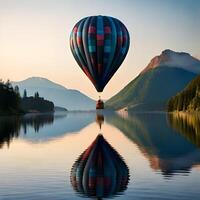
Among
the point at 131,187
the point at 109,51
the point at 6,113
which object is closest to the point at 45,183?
the point at 131,187

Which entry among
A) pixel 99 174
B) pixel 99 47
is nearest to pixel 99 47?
pixel 99 47

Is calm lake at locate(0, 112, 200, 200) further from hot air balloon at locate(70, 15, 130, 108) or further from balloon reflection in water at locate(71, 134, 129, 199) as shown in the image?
hot air balloon at locate(70, 15, 130, 108)

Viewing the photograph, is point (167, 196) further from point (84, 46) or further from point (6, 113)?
point (6, 113)

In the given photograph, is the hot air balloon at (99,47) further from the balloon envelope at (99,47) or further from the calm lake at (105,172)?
the calm lake at (105,172)

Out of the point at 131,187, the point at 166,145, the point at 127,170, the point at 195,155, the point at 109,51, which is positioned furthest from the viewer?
the point at 109,51

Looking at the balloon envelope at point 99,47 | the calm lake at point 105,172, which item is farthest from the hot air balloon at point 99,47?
the calm lake at point 105,172

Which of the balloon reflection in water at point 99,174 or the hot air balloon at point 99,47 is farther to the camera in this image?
the hot air balloon at point 99,47

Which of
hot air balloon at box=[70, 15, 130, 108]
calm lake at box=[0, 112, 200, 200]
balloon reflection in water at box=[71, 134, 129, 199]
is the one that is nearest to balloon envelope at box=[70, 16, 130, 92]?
hot air balloon at box=[70, 15, 130, 108]
